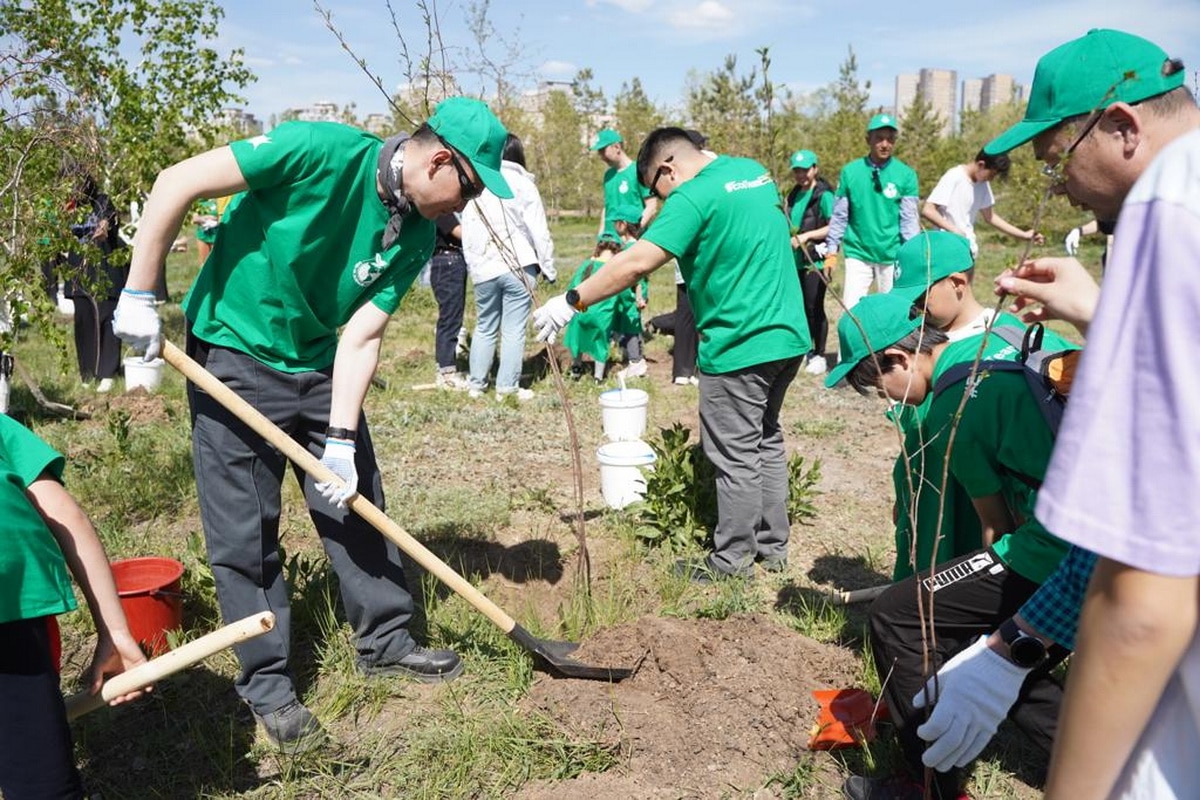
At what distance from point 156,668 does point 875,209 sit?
652 cm

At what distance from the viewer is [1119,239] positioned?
32.5 inches

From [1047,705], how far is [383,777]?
1971mm

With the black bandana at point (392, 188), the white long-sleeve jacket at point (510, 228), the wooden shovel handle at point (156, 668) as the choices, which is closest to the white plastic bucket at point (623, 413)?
the white long-sleeve jacket at point (510, 228)

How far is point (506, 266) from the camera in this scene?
661 cm

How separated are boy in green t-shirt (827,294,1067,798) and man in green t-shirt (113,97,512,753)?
1437 millimetres

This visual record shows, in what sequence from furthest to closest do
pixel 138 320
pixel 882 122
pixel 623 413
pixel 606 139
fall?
1. pixel 606 139
2. pixel 882 122
3. pixel 623 413
4. pixel 138 320

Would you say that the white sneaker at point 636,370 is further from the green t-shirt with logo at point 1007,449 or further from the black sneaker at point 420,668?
the green t-shirt with logo at point 1007,449

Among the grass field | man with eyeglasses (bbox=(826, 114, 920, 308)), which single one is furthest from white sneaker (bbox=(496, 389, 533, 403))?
man with eyeglasses (bbox=(826, 114, 920, 308))

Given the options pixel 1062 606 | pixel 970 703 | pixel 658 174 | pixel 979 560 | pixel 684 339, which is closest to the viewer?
pixel 1062 606

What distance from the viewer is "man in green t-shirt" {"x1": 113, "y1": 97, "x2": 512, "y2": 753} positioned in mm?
2662

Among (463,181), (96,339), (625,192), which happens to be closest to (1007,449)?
(463,181)

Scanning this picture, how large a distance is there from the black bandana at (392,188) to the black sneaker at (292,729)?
156 cm

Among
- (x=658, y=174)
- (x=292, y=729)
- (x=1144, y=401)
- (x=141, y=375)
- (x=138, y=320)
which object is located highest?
(x=658, y=174)

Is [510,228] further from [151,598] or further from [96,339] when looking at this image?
[151,598]
